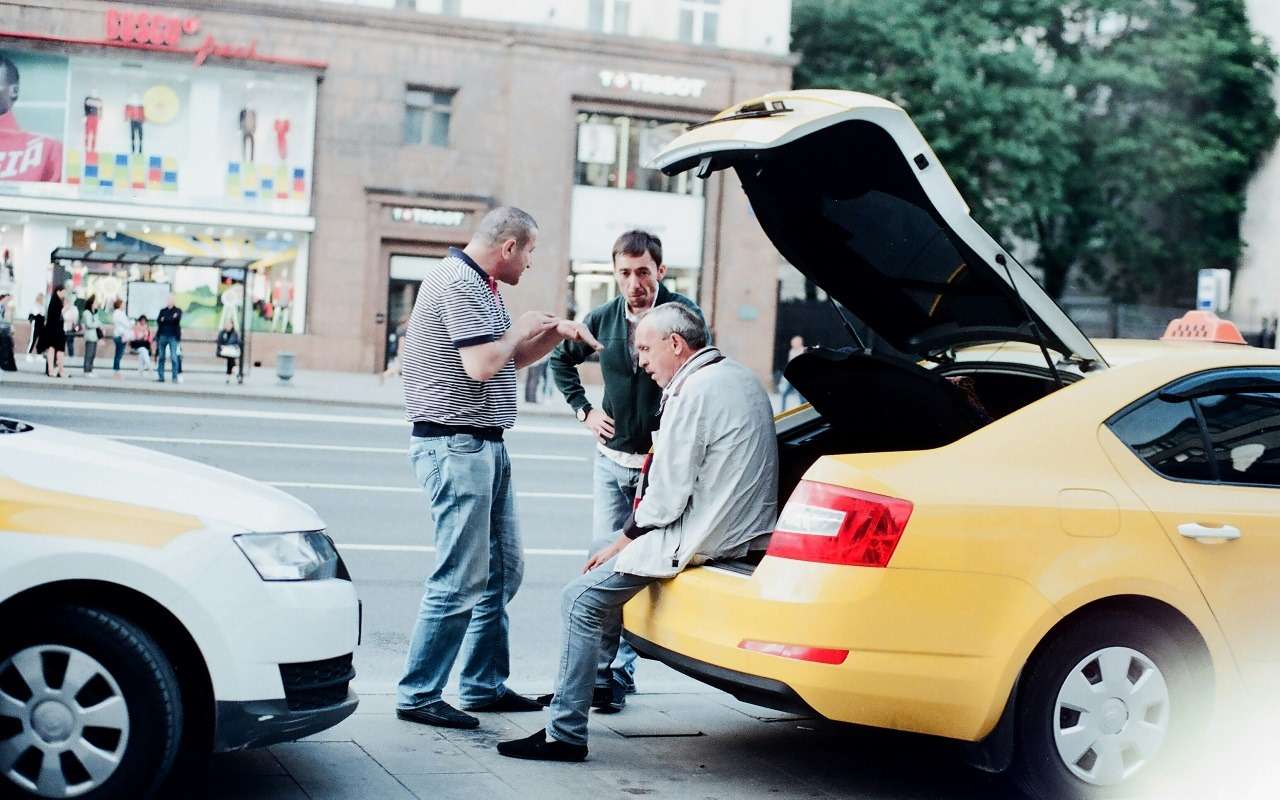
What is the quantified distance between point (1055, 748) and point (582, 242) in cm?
3029

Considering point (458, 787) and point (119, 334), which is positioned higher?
point (119, 334)

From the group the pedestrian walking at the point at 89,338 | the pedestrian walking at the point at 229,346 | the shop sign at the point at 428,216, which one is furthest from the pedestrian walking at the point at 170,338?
the shop sign at the point at 428,216

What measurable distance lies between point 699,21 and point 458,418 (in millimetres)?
30710

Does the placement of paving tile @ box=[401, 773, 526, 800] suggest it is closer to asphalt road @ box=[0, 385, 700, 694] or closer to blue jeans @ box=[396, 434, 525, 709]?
blue jeans @ box=[396, 434, 525, 709]

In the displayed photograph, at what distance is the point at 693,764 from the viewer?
5.27 metres

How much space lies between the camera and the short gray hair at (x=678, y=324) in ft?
17.3

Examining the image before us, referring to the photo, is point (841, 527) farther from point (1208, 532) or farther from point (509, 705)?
point (509, 705)

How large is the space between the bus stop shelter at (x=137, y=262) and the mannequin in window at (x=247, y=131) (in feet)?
12.6

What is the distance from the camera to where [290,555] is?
437 cm

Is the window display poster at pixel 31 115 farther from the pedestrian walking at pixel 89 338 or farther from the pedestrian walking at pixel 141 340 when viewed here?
the pedestrian walking at pixel 141 340

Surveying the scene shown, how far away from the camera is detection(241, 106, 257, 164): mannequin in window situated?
106ft

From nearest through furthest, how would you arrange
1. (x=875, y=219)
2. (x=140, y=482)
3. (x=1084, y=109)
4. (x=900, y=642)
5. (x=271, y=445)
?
(x=140, y=482) < (x=900, y=642) < (x=875, y=219) < (x=271, y=445) < (x=1084, y=109)

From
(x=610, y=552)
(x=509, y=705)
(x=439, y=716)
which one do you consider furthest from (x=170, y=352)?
(x=610, y=552)

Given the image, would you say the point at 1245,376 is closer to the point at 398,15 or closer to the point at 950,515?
the point at 950,515
